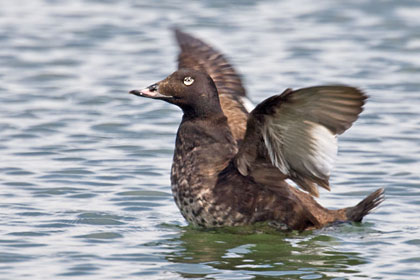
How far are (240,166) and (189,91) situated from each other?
69 cm

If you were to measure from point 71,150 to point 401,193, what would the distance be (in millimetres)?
3226

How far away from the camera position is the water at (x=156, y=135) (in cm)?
688

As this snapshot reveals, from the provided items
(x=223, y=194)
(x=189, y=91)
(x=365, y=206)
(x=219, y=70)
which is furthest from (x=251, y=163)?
(x=219, y=70)

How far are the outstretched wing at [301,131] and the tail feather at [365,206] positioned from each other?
508 millimetres

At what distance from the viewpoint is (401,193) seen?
856 cm

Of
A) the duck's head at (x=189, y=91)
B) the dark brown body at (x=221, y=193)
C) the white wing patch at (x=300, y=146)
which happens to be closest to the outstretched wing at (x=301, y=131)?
the white wing patch at (x=300, y=146)

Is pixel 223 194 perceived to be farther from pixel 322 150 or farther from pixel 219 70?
pixel 219 70

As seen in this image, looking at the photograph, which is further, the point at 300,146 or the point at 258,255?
the point at 258,255

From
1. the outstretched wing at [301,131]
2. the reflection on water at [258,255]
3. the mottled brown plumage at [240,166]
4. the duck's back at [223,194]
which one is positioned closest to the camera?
the outstretched wing at [301,131]

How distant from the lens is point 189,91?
24.6ft

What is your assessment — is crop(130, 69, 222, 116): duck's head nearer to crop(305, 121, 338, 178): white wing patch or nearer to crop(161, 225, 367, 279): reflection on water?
crop(161, 225, 367, 279): reflection on water

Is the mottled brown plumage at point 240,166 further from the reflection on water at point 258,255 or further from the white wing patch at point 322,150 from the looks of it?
the reflection on water at point 258,255

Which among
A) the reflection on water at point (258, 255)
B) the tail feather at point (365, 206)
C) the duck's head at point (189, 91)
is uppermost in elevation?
the duck's head at point (189, 91)

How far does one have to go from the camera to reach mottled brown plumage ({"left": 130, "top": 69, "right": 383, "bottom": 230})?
686 cm
